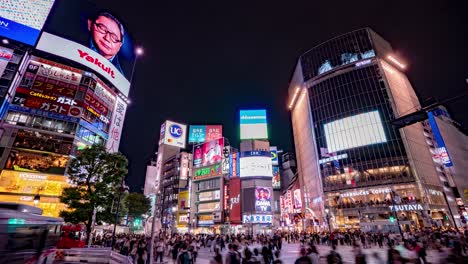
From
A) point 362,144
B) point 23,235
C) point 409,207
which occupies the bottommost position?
point 23,235

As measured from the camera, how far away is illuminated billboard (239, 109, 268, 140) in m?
63.8

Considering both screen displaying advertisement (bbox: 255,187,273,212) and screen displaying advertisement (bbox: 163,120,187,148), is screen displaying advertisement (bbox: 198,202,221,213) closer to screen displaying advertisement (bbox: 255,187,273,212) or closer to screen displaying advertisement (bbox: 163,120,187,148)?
screen displaying advertisement (bbox: 255,187,273,212)

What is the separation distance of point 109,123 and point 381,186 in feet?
188

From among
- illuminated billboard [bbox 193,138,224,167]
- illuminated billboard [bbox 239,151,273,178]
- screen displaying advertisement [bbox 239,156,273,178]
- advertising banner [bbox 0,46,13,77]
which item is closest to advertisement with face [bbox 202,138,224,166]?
illuminated billboard [bbox 193,138,224,167]

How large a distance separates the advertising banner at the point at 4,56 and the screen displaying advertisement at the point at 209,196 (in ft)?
156

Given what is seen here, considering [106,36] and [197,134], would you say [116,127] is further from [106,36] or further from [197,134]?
[197,134]

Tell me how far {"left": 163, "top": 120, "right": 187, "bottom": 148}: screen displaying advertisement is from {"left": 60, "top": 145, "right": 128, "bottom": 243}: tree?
57976mm

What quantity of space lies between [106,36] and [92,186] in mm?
29687

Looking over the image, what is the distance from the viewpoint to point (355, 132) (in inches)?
2437

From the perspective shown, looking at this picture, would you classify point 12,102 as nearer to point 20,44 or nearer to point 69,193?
point 20,44

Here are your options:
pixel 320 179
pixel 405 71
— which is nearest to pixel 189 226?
pixel 320 179

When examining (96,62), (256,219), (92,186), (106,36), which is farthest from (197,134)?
(92,186)

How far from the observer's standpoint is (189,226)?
215 ft

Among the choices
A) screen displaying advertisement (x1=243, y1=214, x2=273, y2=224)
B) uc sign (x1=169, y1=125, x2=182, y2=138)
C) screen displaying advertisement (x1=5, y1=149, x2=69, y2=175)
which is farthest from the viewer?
uc sign (x1=169, y1=125, x2=182, y2=138)
